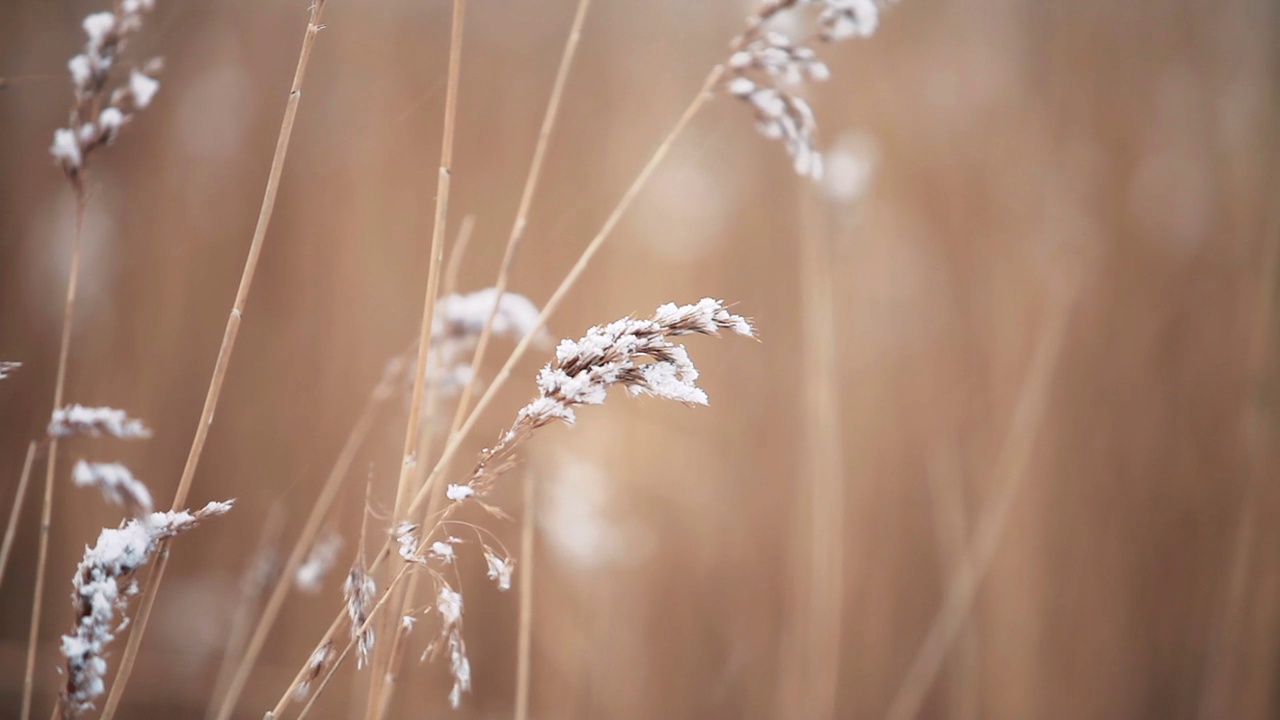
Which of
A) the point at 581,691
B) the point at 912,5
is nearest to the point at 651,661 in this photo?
the point at 581,691

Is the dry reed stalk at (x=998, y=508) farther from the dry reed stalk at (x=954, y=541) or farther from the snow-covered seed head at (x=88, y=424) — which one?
the snow-covered seed head at (x=88, y=424)

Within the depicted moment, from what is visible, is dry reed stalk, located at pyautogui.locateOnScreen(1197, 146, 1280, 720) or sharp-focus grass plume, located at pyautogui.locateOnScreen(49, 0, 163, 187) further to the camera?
dry reed stalk, located at pyautogui.locateOnScreen(1197, 146, 1280, 720)

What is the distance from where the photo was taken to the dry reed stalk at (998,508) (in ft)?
2.61

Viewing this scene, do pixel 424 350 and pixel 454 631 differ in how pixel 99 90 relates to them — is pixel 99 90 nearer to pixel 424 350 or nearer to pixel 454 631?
pixel 424 350

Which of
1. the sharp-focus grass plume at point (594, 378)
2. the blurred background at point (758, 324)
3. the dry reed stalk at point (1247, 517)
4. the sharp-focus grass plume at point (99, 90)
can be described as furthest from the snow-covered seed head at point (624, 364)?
the dry reed stalk at point (1247, 517)

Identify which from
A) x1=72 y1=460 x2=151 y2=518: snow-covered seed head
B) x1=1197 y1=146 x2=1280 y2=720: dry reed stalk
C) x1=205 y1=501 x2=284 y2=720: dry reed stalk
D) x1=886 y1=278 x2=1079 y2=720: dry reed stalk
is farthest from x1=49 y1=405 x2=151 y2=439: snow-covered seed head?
x1=1197 y1=146 x2=1280 y2=720: dry reed stalk

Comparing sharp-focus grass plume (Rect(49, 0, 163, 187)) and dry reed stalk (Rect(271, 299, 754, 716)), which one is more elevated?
sharp-focus grass plume (Rect(49, 0, 163, 187))

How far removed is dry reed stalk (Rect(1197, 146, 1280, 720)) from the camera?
77cm

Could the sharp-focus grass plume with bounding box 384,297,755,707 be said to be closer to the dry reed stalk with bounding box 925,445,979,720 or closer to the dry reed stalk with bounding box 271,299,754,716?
the dry reed stalk with bounding box 271,299,754,716

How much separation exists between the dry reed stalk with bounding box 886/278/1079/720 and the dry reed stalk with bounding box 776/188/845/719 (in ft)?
0.31

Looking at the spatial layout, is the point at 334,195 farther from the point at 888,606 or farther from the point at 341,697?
the point at 888,606

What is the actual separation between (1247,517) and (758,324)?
0.60 m

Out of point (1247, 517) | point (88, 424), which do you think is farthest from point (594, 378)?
point (1247, 517)

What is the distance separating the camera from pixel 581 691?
78cm
